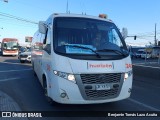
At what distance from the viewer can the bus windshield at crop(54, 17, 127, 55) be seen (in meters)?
7.18

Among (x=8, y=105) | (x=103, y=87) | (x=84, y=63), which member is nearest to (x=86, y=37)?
(x=84, y=63)

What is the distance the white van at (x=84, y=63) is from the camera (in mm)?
6723

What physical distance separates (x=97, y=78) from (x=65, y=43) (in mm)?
1281

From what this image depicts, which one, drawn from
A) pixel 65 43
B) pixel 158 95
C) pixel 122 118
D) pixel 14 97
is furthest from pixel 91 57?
pixel 158 95

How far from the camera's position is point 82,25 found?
7797mm

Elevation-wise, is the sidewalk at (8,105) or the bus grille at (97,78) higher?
the bus grille at (97,78)

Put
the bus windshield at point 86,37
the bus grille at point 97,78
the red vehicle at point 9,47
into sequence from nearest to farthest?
1. the bus grille at point 97,78
2. the bus windshield at point 86,37
3. the red vehicle at point 9,47

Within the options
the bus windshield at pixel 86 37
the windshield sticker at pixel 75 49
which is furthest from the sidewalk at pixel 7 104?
the windshield sticker at pixel 75 49

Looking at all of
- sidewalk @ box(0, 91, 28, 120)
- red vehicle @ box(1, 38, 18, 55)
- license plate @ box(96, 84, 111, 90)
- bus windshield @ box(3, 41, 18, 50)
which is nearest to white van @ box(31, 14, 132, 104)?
license plate @ box(96, 84, 111, 90)

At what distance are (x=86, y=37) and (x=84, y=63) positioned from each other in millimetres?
1039

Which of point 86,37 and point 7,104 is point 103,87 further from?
point 7,104

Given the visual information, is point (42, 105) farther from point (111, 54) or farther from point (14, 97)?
point (111, 54)

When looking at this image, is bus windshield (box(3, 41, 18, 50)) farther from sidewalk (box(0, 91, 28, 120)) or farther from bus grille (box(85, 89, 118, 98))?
bus grille (box(85, 89, 118, 98))

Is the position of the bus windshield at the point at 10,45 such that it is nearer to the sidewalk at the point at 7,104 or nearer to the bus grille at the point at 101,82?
the sidewalk at the point at 7,104
